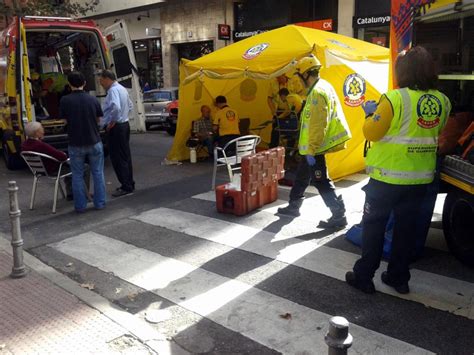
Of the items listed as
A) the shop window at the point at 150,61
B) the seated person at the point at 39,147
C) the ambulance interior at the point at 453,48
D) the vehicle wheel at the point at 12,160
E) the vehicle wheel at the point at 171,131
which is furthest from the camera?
the shop window at the point at 150,61

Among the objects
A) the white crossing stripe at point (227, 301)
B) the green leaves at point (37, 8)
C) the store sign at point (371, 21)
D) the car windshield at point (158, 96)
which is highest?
the green leaves at point (37, 8)

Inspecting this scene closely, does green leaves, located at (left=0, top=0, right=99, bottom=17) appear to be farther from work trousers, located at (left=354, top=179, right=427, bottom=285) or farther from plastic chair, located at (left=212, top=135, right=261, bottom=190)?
work trousers, located at (left=354, top=179, right=427, bottom=285)

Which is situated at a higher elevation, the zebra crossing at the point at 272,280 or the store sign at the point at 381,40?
the store sign at the point at 381,40

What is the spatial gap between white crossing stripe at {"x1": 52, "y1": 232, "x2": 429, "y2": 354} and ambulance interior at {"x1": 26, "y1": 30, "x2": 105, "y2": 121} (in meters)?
5.96

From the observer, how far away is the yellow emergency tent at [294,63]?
7.50 metres

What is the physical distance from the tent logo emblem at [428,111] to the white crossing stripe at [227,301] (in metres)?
1.56

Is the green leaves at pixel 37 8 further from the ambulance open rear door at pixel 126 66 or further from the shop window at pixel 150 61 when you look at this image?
the shop window at pixel 150 61

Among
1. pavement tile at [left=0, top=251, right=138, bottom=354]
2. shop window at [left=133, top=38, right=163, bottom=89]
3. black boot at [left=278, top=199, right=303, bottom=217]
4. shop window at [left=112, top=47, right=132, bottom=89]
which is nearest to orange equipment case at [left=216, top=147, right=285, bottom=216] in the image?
black boot at [left=278, top=199, right=303, bottom=217]

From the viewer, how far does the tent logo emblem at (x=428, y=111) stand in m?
3.33

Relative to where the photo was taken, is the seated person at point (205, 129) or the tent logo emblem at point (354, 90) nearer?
the tent logo emblem at point (354, 90)

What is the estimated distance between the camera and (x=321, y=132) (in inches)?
199

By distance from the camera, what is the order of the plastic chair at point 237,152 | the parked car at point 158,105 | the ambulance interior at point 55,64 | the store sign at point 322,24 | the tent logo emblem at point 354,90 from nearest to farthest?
the plastic chair at point 237,152 < the tent logo emblem at point 354,90 < the ambulance interior at point 55,64 < the parked car at point 158,105 < the store sign at point 322,24

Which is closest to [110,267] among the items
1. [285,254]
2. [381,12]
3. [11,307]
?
[11,307]

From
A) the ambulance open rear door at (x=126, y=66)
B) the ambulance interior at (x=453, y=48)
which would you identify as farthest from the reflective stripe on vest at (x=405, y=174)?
the ambulance open rear door at (x=126, y=66)
